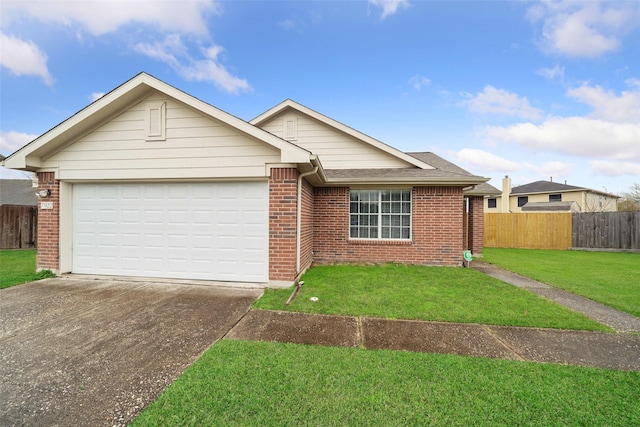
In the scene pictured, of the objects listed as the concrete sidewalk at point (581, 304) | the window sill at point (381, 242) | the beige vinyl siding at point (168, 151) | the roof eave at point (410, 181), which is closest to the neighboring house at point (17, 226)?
the beige vinyl siding at point (168, 151)

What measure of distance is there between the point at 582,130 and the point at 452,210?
76.7 ft

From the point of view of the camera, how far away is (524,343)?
346 cm

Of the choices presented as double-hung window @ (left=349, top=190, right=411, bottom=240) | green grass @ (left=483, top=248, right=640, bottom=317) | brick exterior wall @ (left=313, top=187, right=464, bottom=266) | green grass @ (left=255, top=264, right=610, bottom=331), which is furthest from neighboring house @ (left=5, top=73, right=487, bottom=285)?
green grass @ (left=483, top=248, right=640, bottom=317)

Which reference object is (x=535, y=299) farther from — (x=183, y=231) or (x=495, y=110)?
(x=495, y=110)

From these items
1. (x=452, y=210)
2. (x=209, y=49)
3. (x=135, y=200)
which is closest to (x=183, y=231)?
(x=135, y=200)

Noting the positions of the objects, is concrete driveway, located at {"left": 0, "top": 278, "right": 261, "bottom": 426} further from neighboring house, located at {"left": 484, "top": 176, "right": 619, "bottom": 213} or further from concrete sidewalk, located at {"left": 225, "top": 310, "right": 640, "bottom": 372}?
neighboring house, located at {"left": 484, "top": 176, "right": 619, "bottom": 213}

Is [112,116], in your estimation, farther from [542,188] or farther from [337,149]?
[542,188]

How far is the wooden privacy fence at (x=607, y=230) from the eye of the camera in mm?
12891

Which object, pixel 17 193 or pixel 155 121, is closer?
pixel 155 121

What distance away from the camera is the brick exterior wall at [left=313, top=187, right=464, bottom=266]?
8367 millimetres

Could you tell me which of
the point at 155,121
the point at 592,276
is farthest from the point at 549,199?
→ the point at 155,121

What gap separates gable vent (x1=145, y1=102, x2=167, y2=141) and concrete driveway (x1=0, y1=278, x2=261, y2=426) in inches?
138

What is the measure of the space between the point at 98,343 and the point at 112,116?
5439mm

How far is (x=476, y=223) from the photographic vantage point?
34.9 ft
